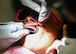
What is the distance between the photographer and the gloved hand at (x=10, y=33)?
87 cm

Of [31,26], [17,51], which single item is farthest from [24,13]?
[17,51]

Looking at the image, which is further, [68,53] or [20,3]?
[20,3]

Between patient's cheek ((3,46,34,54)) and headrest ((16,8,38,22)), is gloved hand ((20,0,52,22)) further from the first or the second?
patient's cheek ((3,46,34,54))

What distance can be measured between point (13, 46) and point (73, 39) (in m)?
0.34

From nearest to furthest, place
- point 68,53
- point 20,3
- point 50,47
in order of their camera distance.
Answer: point 68,53
point 50,47
point 20,3

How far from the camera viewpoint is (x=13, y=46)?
3.10 feet

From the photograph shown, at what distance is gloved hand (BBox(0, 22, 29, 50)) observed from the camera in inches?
34.3

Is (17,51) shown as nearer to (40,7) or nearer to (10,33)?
(10,33)

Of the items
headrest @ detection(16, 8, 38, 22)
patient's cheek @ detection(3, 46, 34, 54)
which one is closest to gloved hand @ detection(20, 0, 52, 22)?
headrest @ detection(16, 8, 38, 22)

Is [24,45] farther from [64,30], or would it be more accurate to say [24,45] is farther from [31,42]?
[64,30]

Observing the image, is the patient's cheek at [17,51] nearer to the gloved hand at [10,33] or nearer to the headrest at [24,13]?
the gloved hand at [10,33]

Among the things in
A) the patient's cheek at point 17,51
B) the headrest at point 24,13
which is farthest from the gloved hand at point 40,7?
the patient's cheek at point 17,51

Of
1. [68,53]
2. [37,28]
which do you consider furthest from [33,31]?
[68,53]

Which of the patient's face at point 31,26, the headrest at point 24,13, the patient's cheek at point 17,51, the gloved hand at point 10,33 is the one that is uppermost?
the headrest at point 24,13
